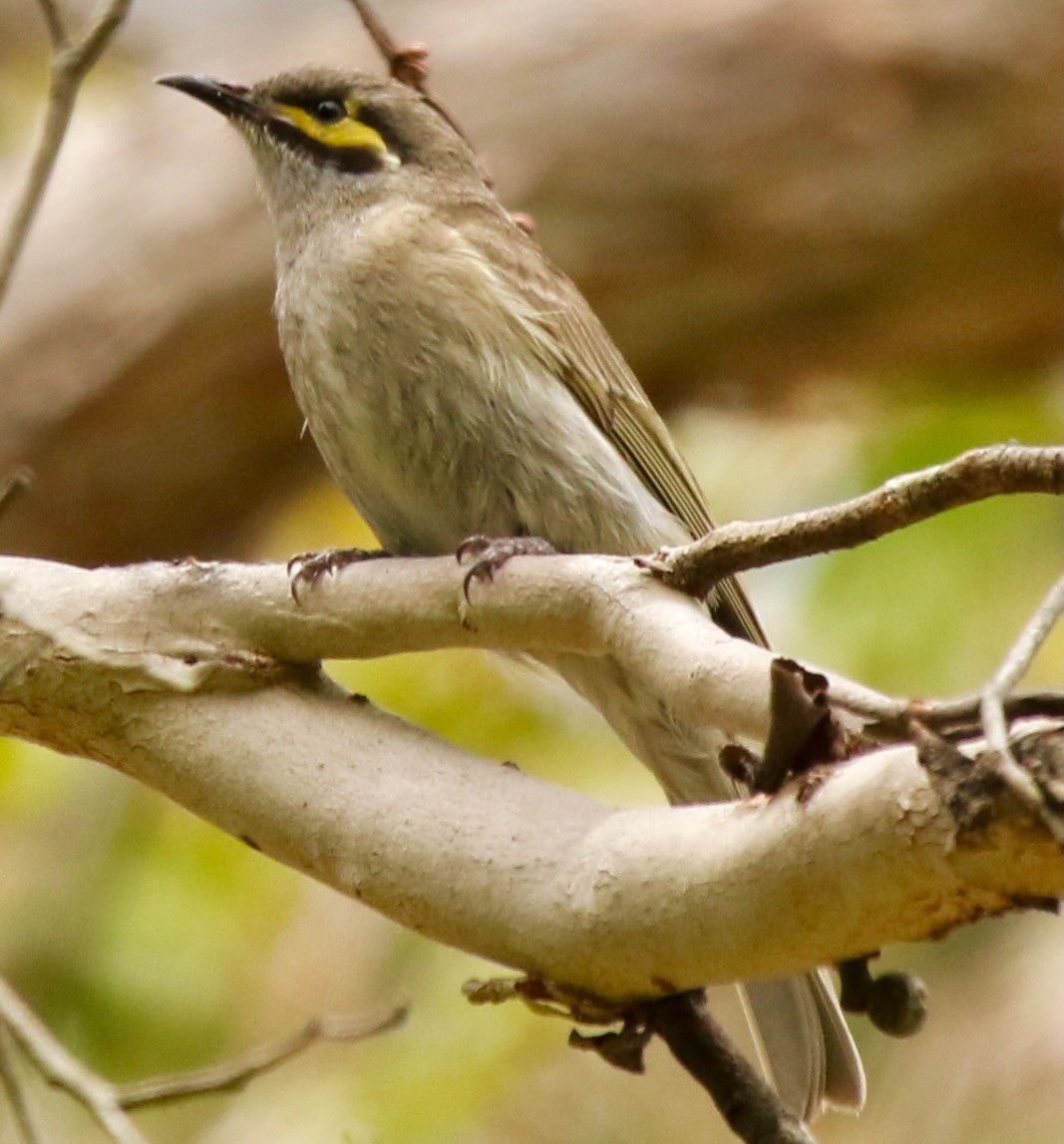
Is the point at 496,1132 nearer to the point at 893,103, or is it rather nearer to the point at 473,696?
the point at 473,696

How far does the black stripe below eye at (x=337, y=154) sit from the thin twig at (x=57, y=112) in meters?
1.33

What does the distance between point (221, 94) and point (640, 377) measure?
2939 mm

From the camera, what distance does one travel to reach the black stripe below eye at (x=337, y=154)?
456 cm

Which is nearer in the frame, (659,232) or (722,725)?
(722,725)

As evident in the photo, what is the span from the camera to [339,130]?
4.61 m

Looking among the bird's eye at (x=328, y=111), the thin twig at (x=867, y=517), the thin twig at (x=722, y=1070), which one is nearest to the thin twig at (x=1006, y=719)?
the thin twig at (x=867, y=517)

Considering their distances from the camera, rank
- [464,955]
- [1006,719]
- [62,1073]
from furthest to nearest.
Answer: [464,955]
[62,1073]
[1006,719]

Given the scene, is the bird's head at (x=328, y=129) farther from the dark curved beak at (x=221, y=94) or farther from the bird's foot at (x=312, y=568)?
the bird's foot at (x=312, y=568)

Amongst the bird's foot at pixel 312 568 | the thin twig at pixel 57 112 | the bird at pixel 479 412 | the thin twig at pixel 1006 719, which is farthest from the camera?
the bird at pixel 479 412

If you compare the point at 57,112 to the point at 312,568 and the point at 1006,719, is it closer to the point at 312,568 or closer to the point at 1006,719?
the point at 312,568

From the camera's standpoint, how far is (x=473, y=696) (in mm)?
6379

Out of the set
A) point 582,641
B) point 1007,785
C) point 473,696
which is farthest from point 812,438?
point 1007,785

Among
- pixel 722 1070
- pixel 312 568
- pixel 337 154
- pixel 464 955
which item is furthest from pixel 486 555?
pixel 464 955

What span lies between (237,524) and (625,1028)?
4824 millimetres
